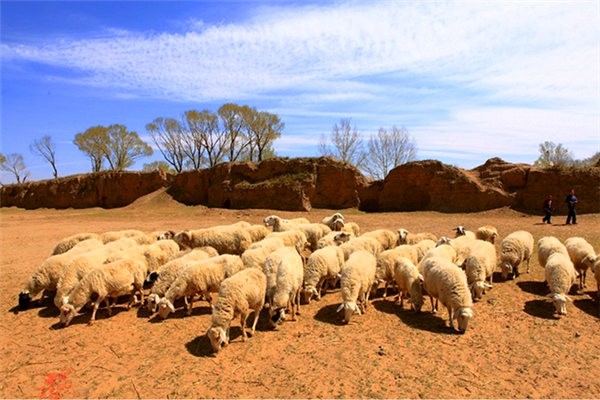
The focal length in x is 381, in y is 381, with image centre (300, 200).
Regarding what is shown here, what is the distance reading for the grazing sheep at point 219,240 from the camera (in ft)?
39.8

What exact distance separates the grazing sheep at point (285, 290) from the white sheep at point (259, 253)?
2.42 ft

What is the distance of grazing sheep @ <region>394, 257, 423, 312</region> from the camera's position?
26.6 feet

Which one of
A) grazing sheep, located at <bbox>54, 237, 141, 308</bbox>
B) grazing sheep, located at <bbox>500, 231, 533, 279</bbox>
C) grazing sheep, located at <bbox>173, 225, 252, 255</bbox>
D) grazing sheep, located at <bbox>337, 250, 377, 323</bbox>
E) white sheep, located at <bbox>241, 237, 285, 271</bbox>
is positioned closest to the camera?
grazing sheep, located at <bbox>337, 250, 377, 323</bbox>

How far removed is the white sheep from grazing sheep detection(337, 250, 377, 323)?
87.6 inches

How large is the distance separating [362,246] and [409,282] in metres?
2.55

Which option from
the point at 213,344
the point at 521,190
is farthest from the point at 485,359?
the point at 521,190

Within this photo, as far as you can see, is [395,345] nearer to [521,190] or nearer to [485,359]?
[485,359]

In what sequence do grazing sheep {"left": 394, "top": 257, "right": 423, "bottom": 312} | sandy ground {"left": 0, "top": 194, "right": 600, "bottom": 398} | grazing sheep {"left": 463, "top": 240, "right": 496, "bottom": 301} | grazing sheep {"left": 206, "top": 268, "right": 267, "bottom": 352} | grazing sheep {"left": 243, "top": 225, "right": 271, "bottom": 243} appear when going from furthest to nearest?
grazing sheep {"left": 243, "top": 225, "right": 271, "bottom": 243} → grazing sheep {"left": 463, "top": 240, "right": 496, "bottom": 301} → grazing sheep {"left": 394, "top": 257, "right": 423, "bottom": 312} → grazing sheep {"left": 206, "top": 268, "right": 267, "bottom": 352} → sandy ground {"left": 0, "top": 194, "right": 600, "bottom": 398}

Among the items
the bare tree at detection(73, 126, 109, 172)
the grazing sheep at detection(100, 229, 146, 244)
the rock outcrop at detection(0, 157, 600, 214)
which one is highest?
the bare tree at detection(73, 126, 109, 172)

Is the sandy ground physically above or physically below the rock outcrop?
below

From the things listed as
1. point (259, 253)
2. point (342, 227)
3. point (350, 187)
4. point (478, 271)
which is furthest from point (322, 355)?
point (350, 187)

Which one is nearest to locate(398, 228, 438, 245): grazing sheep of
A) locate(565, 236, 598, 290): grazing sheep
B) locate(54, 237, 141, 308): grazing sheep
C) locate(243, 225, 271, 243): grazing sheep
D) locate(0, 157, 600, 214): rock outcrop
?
locate(565, 236, 598, 290): grazing sheep

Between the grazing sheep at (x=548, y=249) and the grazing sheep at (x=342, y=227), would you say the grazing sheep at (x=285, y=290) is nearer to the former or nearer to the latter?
the grazing sheep at (x=342, y=227)

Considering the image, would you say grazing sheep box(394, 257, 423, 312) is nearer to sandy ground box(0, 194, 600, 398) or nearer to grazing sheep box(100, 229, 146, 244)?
sandy ground box(0, 194, 600, 398)
